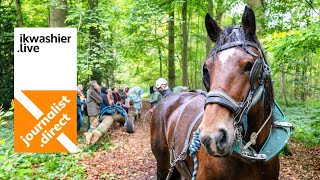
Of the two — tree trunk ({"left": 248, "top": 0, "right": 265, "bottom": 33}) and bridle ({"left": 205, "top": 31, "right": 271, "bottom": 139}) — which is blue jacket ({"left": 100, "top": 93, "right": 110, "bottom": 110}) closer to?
tree trunk ({"left": 248, "top": 0, "right": 265, "bottom": 33})

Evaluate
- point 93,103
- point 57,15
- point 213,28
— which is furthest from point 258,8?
point 93,103

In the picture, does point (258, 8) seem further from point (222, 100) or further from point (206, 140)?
point (206, 140)

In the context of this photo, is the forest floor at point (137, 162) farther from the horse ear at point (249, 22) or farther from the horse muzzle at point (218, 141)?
the horse muzzle at point (218, 141)

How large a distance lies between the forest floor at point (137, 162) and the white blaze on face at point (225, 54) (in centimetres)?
449

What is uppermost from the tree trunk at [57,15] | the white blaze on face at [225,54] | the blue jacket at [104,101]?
the tree trunk at [57,15]

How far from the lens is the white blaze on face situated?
2.08 metres

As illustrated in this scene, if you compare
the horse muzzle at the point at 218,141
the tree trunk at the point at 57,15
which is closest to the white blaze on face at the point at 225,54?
the horse muzzle at the point at 218,141

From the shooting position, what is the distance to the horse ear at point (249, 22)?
85.4 inches

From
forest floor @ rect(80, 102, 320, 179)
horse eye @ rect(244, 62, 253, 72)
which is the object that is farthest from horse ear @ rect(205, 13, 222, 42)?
forest floor @ rect(80, 102, 320, 179)

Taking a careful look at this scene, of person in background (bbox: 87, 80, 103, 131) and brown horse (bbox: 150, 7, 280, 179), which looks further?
person in background (bbox: 87, 80, 103, 131)

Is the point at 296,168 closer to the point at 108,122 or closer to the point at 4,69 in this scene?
the point at 108,122

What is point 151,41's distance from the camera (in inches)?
611

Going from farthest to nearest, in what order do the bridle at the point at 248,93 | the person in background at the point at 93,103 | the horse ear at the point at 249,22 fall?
the person in background at the point at 93,103 < the horse ear at the point at 249,22 < the bridle at the point at 248,93

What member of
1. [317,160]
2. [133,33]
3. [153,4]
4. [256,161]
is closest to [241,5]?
[153,4]
